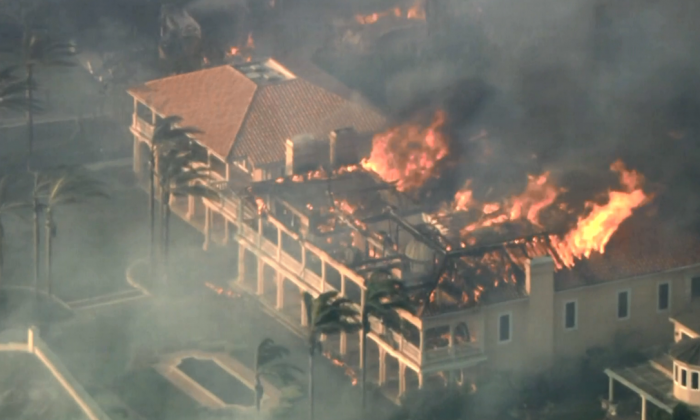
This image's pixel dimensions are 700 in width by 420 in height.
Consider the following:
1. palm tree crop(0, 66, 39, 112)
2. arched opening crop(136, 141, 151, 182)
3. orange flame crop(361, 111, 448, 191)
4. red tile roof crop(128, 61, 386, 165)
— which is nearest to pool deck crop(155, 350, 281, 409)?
red tile roof crop(128, 61, 386, 165)

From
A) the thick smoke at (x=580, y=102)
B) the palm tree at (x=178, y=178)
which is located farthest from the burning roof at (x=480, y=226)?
the palm tree at (x=178, y=178)

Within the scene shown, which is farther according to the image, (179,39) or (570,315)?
(179,39)

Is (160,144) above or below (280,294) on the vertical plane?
above

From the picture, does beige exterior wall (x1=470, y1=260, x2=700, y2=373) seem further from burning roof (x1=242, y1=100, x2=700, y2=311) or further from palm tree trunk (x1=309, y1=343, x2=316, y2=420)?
palm tree trunk (x1=309, y1=343, x2=316, y2=420)

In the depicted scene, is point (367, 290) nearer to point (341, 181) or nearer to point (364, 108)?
point (341, 181)

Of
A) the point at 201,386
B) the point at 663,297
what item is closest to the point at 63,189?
the point at 201,386

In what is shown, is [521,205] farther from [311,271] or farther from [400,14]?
[400,14]
